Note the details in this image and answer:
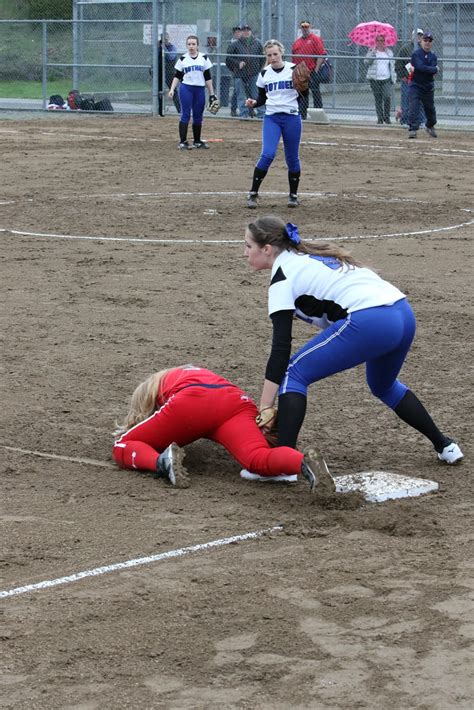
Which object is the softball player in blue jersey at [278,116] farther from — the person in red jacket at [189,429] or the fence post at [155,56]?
the fence post at [155,56]

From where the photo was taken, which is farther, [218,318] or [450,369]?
[218,318]

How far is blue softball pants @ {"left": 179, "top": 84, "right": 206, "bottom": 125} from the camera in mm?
23266

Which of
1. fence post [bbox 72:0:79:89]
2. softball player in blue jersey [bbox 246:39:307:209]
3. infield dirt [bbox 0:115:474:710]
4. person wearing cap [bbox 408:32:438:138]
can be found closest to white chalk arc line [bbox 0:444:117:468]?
infield dirt [bbox 0:115:474:710]

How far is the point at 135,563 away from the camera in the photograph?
561cm

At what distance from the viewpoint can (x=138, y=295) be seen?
11812mm

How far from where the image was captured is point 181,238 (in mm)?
14781

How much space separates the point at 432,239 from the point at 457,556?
9.51m

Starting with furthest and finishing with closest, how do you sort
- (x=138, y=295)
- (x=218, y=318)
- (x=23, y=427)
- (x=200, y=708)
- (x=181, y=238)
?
1. (x=181, y=238)
2. (x=138, y=295)
3. (x=218, y=318)
4. (x=23, y=427)
5. (x=200, y=708)

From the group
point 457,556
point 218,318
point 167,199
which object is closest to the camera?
point 457,556

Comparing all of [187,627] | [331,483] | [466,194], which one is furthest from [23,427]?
[466,194]

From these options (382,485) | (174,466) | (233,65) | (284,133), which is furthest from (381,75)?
(174,466)

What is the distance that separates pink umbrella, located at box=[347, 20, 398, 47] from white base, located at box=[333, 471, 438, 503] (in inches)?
955

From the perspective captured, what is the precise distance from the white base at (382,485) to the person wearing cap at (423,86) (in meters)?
20.6

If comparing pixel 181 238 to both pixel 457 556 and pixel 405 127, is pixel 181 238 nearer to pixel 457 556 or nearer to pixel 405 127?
pixel 457 556
